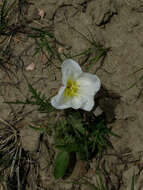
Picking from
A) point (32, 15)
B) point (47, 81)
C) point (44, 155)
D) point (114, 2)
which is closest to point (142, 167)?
point (44, 155)

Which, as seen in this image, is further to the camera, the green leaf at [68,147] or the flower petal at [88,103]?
the green leaf at [68,147]

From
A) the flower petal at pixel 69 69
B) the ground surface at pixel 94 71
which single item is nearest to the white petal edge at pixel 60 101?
the flower petal at pixel 69 69

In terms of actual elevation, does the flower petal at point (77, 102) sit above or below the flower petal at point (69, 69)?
below

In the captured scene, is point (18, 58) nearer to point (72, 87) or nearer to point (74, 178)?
point (72, 87)

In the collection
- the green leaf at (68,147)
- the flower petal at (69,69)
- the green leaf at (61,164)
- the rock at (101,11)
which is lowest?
the green leaf at (61,164)

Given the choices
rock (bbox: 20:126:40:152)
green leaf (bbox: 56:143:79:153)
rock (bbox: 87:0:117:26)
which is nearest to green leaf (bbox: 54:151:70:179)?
green leaf (bbox: 56:143:79:153)

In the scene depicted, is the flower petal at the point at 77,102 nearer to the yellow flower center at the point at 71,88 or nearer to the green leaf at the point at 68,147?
the yellow flower center at the point at 71,88
